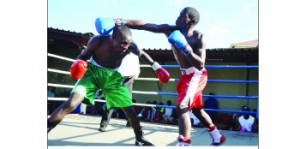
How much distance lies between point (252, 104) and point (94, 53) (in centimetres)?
469

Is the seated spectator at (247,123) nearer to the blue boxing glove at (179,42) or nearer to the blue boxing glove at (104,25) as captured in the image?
the blue boxing glove at (179,42)

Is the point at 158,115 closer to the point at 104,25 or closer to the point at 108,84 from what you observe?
the point at 108,84

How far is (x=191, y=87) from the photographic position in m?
2.23

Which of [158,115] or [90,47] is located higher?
[90,47]

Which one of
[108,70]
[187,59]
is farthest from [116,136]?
[187,59]

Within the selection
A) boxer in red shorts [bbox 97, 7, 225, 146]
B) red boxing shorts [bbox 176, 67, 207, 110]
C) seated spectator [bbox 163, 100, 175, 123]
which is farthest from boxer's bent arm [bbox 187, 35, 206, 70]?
seated spectator [bbox 163, 100, 175, 123]

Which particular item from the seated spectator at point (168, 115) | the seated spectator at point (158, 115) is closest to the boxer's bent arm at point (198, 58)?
the seated spectator at point (168, 115)

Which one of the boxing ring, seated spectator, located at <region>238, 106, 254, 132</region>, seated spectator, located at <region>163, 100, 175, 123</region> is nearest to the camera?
the boxing ring

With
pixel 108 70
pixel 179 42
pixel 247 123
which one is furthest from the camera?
pixel 247 123

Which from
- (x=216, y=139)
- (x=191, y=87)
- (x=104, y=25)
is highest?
(x=104, y=25)

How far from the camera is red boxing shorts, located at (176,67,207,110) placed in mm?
2179

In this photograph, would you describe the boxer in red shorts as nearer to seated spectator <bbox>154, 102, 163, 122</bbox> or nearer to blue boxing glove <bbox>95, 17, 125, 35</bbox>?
blue boxing glove <bbox>95, 17, 125, 35</bbox>

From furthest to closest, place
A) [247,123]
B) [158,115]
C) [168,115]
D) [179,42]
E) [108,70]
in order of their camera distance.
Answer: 1. [158,115]
2. [168,115]
3. [247,123]
4. [108,70]
5. [179,42]
